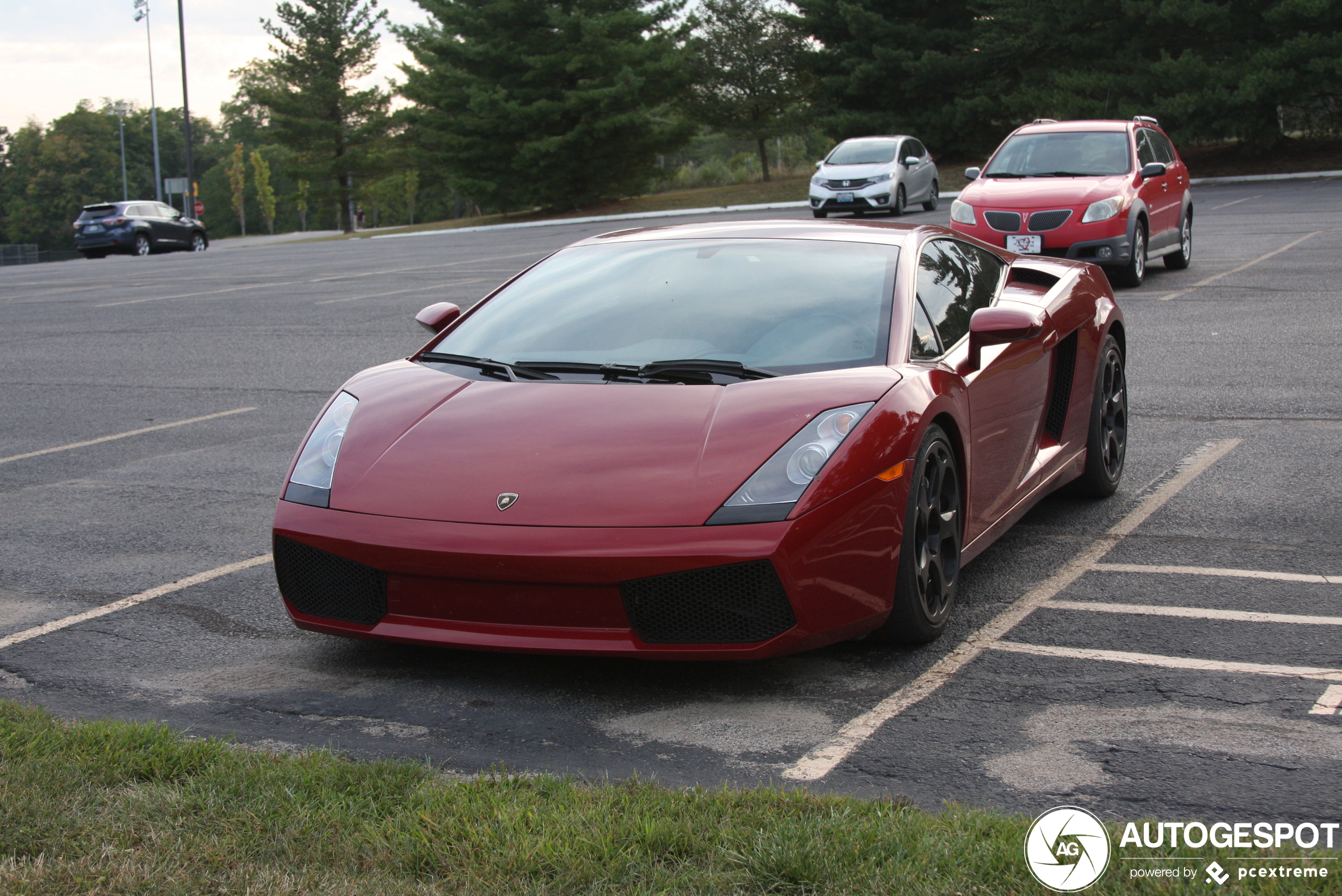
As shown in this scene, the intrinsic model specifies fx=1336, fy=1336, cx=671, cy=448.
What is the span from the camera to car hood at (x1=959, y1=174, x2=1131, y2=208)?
1374 cm

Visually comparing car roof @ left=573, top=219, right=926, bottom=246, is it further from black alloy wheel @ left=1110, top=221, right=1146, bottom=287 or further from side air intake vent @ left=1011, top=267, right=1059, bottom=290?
black alloy wheel @ left=1110, top=221, right=1146, bottom=287

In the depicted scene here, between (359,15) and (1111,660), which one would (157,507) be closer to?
(1111,660)

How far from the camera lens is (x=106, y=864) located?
8.64ft

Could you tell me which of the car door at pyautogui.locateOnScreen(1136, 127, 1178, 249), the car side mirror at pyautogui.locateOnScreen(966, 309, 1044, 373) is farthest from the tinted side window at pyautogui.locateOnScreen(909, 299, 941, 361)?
the car door at pyautogui.locateOnScreen(1136, 127, 1178, 249)

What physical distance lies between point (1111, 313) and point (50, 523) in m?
4.89

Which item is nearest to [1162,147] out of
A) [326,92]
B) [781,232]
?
[781,232]

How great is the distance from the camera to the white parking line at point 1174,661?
378 cm

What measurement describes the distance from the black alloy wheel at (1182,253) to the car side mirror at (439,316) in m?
12.3

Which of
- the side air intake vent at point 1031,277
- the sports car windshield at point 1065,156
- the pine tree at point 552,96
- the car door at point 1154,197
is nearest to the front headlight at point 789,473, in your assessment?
the side air intake vent at point 1031,277

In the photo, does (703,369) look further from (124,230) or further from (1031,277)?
(124,230)

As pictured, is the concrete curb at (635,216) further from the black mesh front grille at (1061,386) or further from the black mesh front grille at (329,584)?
the black mesh front grille at (329,584)

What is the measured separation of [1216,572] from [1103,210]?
9565mm

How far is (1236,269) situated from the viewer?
15.3m

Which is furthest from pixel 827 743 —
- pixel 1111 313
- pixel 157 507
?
pixel 157 507
